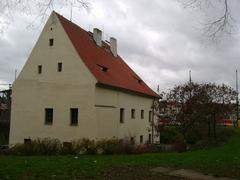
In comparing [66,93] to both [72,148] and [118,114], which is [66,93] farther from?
[72,148]

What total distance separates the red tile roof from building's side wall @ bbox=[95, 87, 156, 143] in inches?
32.8

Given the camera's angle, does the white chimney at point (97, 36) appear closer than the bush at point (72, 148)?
No

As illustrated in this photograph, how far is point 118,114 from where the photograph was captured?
1324 inches

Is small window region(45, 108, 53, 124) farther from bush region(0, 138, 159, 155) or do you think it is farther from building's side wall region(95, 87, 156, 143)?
bush region(0, 138, 159, 155)

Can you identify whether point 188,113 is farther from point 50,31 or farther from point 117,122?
point 50,31

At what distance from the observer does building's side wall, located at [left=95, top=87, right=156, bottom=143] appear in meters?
30.7

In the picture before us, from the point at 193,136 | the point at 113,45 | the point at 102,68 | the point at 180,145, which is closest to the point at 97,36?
the point at 113,45

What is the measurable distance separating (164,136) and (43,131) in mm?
15835

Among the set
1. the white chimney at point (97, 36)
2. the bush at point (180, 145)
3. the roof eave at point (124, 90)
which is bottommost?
the bush at point (180, 145)

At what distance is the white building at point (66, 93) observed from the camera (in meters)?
30.2

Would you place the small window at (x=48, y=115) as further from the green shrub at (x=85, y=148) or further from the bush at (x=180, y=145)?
the bush at (x=180, y=145)

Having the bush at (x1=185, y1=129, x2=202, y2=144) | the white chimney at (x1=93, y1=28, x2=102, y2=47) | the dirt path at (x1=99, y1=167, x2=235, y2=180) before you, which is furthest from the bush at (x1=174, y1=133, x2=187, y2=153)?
the white chimney at (x1=93, y1=28, x2=102, y2=47)

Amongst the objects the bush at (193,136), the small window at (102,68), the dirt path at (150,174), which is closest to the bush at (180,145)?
the bush at (193,136)

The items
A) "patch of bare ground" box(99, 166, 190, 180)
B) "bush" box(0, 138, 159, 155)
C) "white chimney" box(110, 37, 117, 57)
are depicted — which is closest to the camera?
"patch of bare ground" box(99, 166, 190, 180)
